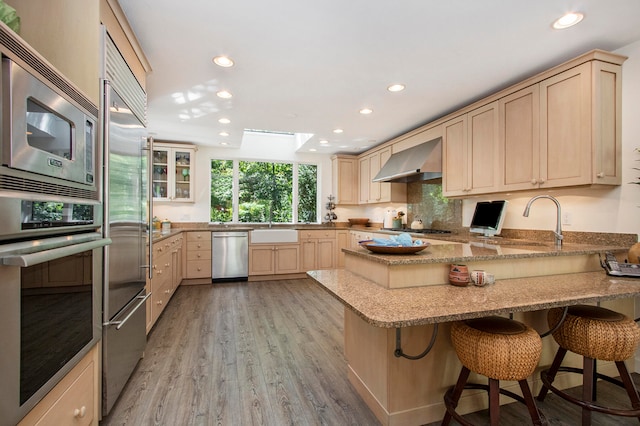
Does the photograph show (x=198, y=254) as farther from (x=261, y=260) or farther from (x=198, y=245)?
(x=261, y=260)

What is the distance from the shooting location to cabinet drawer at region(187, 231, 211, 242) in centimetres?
493

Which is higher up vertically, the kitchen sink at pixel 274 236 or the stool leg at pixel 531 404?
the kitchen sink at pixel 274 236

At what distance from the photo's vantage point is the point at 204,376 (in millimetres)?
2143

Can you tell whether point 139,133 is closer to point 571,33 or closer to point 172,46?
point 172,46

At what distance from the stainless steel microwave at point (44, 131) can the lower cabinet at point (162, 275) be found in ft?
4.13

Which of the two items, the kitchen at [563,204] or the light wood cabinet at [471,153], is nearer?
the kitchen at [563,204]

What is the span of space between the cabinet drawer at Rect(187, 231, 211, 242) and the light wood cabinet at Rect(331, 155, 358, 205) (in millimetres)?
2485

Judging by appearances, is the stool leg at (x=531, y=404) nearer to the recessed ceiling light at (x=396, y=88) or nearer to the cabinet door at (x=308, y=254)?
the recessed ceiling light at (x=396, y=88)

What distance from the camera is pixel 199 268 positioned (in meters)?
4.95

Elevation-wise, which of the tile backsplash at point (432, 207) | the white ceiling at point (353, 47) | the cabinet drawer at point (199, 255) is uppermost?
the white ceiling at point (353, 47)

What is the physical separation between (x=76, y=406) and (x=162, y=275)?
2.11m

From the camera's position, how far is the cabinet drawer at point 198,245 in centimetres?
492

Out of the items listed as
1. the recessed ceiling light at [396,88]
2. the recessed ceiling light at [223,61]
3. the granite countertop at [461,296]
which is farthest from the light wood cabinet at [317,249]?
the granite countertop at [461,296]

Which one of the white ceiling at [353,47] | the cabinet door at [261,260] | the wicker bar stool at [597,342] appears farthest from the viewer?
the cabinet door at [261,260]
